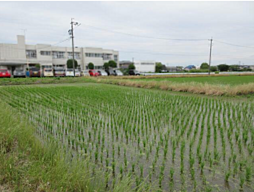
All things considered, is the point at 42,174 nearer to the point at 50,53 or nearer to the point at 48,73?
the point at 48,73

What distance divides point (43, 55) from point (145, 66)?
3246cm

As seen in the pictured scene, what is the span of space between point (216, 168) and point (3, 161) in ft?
11.4

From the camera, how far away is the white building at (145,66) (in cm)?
6894

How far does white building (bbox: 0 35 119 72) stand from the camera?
4912 centimetres

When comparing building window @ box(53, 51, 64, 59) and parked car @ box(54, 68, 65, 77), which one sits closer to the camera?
parked car @ box(54, 68, 65, 77)

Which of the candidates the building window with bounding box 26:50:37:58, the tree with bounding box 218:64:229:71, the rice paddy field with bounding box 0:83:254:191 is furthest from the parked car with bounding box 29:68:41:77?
the tree with bounding box 218:64:229:71

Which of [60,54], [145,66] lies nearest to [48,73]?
[60,54]

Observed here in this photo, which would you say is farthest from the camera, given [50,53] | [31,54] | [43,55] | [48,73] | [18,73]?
[50,53]

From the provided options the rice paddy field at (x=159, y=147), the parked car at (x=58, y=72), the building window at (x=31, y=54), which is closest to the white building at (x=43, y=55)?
the building window at (x=31, y=54)

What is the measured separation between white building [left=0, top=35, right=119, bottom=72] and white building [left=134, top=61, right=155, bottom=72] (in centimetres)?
1019

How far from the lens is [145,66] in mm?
69438

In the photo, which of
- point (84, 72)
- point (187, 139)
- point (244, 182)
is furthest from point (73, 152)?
point (84, 72)

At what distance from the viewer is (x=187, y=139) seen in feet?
16.2

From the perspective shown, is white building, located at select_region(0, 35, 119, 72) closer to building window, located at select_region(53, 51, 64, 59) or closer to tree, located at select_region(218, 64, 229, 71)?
building window, located at select_region(53, 51, 64, 59)
